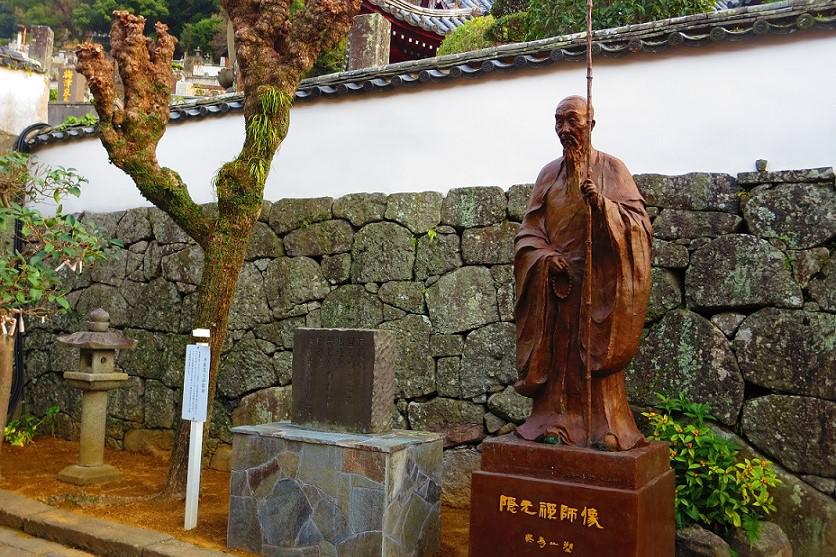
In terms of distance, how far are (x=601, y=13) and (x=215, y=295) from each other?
601cm

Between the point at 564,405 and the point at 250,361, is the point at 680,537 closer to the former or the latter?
the point at 564,405

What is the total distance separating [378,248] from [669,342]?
2852 millimetres

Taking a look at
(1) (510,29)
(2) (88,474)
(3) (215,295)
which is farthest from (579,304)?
(1) (510,29)

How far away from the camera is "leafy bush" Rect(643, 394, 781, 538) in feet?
16.6

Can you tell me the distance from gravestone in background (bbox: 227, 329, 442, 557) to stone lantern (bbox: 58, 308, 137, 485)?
95.5 inches

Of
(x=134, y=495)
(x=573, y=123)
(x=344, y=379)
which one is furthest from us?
(x=134, y=495)

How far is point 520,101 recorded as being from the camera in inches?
271

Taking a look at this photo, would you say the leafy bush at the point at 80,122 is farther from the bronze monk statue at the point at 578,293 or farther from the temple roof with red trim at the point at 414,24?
the bronze monk statue at the point at 578,293

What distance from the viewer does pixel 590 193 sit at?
13.8 feet

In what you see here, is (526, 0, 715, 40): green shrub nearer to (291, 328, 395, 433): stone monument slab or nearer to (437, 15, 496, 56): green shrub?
(437, 15, 496, 56): green shrub

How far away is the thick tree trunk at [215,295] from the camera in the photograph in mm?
6340

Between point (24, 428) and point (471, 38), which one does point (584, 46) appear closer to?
point (471, 38)

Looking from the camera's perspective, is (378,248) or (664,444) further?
(378,248)

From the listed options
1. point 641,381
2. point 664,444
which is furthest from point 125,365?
point 664,444
